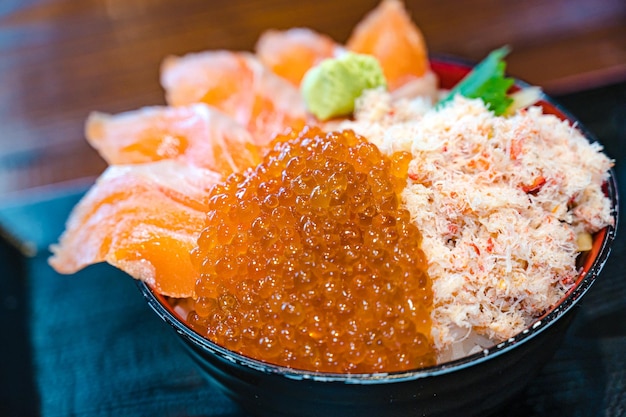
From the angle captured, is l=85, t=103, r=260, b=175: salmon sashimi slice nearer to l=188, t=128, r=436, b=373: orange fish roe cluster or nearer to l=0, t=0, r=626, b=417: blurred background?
l=188, t=128, r=436, b=373: orange fish roe cluster

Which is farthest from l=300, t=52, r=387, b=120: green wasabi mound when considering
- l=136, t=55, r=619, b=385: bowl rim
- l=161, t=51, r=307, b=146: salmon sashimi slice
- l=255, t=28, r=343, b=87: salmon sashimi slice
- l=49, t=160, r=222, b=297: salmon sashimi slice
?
l=136, t=55, r=619, b=385: bowl rim

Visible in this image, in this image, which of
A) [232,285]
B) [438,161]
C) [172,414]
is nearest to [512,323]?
[438,161]

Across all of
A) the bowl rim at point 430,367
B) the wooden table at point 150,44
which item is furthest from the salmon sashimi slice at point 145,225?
the wooden table at point 150,44

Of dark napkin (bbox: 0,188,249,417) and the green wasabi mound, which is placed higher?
the green wasabi mound

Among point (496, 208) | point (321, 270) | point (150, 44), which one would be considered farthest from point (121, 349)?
point (150, 44)

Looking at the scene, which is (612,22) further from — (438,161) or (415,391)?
(415,391)

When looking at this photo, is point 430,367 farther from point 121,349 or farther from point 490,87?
point 121,349
